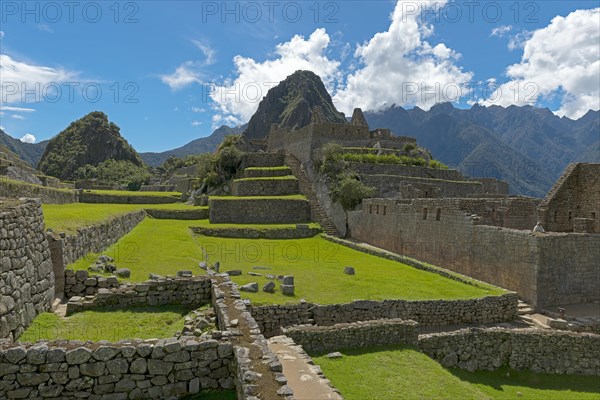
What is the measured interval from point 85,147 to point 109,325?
13766 centimetres

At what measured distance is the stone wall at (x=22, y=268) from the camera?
673 cm

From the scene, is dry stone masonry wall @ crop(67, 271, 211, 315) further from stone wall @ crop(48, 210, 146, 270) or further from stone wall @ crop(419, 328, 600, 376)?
stone wall @ crop(419, 328, 600, 376)

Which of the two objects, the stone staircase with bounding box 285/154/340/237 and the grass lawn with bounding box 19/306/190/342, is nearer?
the grass lawn with bounding box 19/306/190/342

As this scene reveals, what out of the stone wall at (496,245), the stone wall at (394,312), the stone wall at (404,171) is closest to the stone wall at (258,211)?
the stone wall at (404,171)

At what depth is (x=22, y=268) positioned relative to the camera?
7.48 m

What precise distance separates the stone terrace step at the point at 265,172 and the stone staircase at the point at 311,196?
0.83 metres

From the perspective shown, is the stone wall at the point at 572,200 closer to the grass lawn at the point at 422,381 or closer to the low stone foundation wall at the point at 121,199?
the grass lawn at the point at 422,381

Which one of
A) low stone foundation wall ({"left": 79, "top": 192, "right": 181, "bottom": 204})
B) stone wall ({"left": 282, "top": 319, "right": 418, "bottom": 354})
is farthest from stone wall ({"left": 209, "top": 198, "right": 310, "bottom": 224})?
stone wall ({"left": 282, "top": 319, "right": 418, "bottom": 354})

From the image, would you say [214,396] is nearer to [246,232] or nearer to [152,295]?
[152,295]

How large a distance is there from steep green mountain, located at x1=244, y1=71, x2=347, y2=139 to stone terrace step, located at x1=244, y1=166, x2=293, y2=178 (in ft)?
420

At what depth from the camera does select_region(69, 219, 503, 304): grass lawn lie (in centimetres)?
1340

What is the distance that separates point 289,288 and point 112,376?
7952mm

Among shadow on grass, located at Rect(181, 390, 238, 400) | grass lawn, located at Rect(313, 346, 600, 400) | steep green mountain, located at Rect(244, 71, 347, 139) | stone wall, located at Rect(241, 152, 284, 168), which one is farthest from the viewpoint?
steep green mountain, located at Rect(244, 71, 347, 139)

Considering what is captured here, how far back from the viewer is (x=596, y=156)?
108 metres
